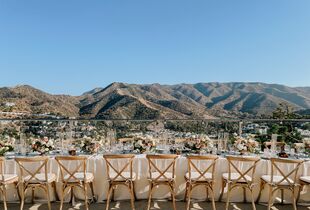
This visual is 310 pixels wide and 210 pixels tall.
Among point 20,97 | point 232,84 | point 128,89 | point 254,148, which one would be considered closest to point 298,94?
point 232,84

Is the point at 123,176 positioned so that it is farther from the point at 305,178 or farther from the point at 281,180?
the point at 305,178

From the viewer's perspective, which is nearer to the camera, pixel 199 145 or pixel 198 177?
pixel 198 177

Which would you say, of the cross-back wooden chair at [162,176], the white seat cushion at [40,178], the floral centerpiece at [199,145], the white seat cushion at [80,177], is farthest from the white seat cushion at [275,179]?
the white seat cushion at [40,178]

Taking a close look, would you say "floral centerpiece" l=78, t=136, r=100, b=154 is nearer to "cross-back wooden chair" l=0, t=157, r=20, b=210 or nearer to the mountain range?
"cross-back wooden chair" l=0, t=157, r=20, b=210

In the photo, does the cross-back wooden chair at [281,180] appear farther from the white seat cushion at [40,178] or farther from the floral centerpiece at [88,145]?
the white seat cushion at [40,178]

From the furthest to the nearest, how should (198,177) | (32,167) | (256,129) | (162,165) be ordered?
(256,129) < (162,165) < (32,167) < (198,177)

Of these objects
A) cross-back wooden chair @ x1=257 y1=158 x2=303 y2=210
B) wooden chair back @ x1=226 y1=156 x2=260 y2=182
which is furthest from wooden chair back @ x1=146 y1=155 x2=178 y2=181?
cross-back wooden chair @ x1=257 y1=158 x2=303 y2=210

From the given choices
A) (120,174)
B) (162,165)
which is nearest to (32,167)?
(120,174)
